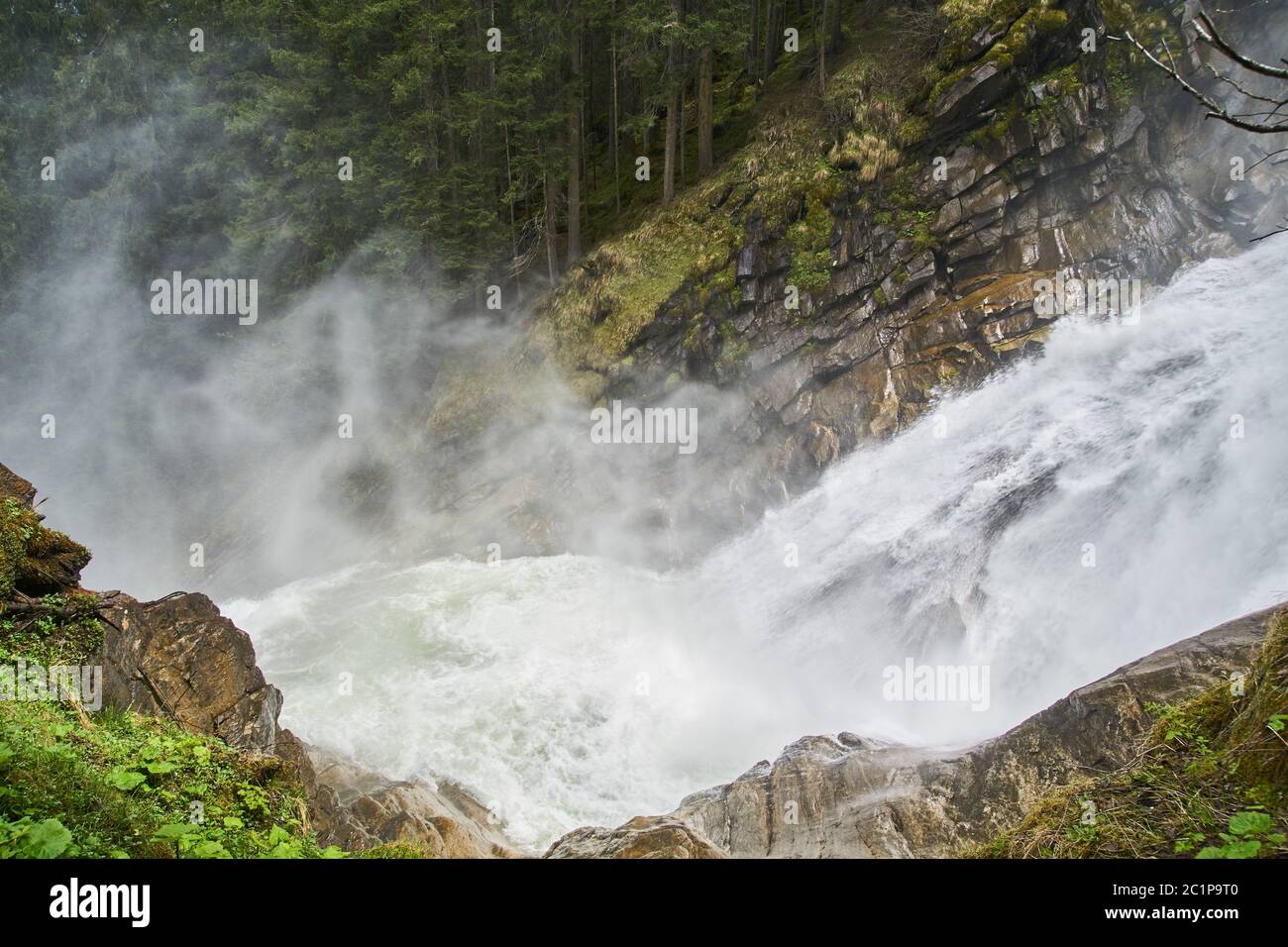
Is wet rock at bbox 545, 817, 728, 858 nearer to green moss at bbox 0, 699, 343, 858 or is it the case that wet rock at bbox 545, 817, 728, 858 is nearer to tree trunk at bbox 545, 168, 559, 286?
green moss at bbox 0, 699, 343, 858

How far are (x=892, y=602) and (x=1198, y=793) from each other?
7.99 metres

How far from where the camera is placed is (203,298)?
79.9 ft

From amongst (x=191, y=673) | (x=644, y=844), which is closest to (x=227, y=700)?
(x=191, y=673)

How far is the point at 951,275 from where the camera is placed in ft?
49.3

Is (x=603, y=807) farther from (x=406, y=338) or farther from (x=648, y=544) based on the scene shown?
(x=406, y=338)

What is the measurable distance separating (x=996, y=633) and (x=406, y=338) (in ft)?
57.2

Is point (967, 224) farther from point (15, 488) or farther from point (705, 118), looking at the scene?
point (15, 488)

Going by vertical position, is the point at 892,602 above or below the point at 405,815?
above
